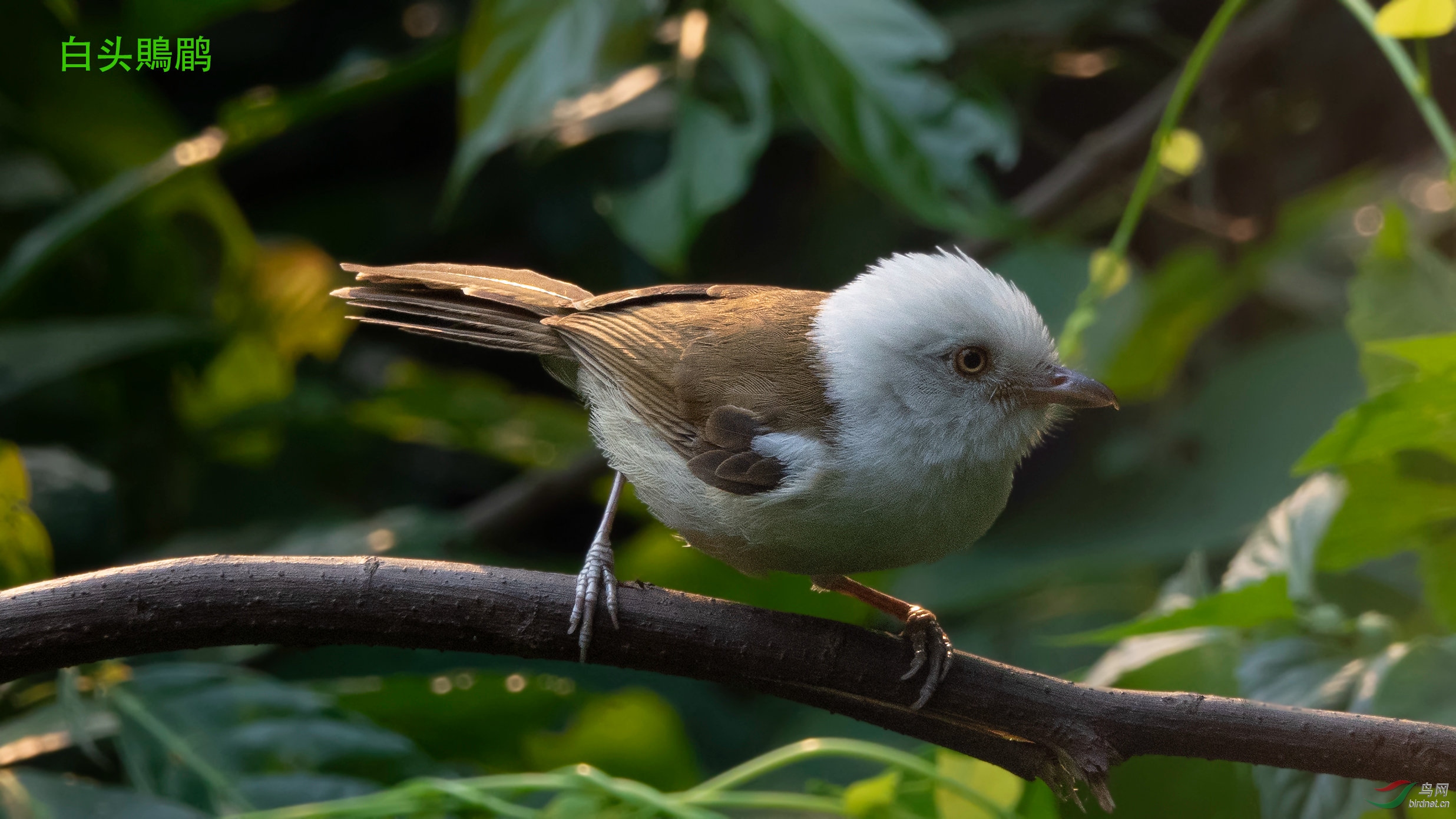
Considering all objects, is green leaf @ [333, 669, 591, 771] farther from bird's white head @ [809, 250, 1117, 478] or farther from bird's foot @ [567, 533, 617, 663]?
bird's white head @ [809, 250, 1117, 478]

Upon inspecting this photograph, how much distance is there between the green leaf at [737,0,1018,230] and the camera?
9.16 ft

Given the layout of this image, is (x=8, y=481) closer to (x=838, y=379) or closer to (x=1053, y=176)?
(x=838, y=379)

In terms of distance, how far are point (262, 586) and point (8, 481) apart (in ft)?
4.23

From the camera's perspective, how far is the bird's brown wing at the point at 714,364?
1.83 metres

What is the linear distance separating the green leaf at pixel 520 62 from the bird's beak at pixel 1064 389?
1.56 metres

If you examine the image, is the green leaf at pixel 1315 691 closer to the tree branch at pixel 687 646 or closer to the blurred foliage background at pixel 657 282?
the blurred foliage background at pixel 657 282

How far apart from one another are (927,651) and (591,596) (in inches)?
20.5

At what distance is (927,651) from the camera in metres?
1.71

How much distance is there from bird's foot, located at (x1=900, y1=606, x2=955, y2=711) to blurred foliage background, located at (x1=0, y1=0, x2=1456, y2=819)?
283 mm

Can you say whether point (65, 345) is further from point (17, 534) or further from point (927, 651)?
point (927, 651)

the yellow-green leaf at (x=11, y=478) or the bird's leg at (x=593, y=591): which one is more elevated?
the yellow-green leaf at (x=11, y=478)

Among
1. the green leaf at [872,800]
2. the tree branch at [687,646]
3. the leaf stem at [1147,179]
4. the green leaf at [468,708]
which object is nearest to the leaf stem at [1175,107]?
the leaf stem at [1147,179]

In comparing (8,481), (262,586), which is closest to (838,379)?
(262,586)

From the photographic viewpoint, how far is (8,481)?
2363 millimetres
